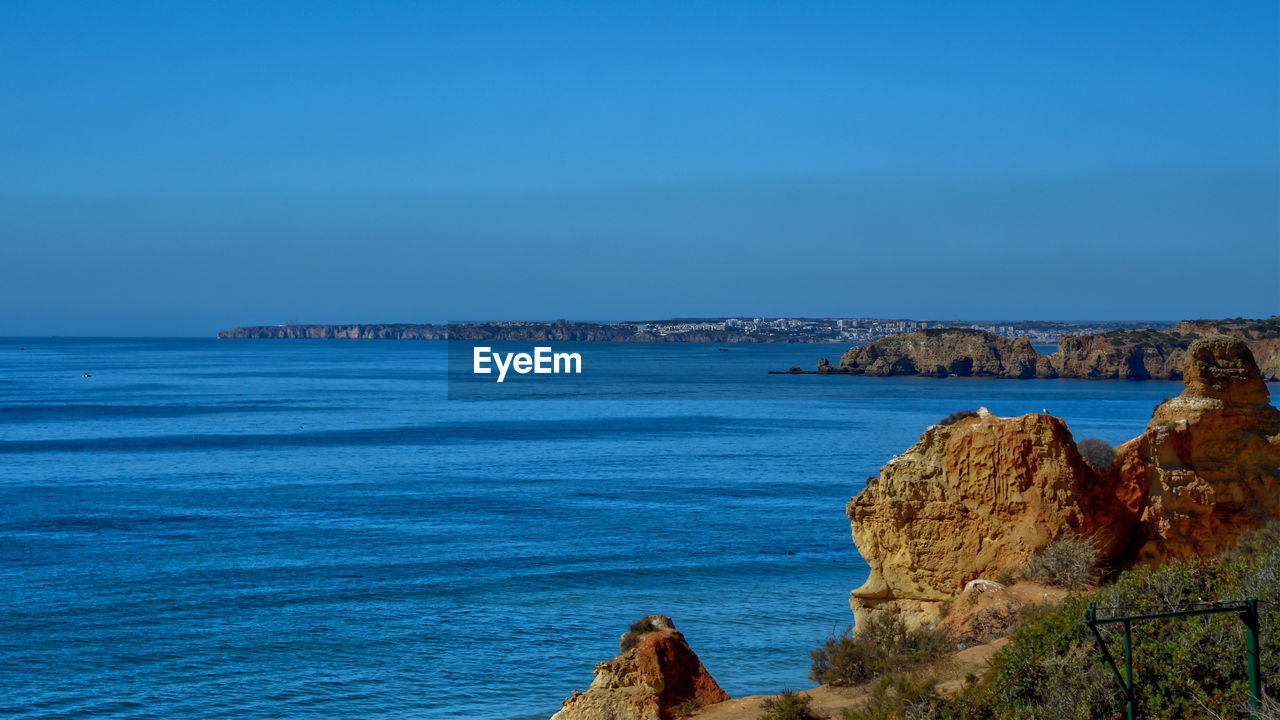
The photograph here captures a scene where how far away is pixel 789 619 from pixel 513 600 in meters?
7.10

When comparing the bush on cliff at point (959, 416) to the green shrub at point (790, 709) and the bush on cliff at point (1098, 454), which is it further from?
the green shrub at point (790, 709)

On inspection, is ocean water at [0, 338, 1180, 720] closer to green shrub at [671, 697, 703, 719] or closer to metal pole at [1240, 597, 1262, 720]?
green shrub at [671, 697, 703, 719]

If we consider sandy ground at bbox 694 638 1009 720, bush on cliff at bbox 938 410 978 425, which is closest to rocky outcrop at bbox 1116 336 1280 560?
bush on cliff at bbox 938 410 978 425

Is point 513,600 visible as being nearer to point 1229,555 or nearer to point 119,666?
point 119,666

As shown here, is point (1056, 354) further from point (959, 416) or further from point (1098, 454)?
point (1098, 454)

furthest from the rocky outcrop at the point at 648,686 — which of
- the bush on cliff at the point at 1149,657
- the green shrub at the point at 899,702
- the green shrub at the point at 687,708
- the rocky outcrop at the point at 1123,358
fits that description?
the rocky outcrop at the point at 1123,358

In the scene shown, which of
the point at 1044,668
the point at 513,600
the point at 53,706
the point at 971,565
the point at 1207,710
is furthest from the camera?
the point at 513,600

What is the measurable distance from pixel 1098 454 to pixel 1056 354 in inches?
5871

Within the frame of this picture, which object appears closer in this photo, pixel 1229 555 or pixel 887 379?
pixel 1229 555

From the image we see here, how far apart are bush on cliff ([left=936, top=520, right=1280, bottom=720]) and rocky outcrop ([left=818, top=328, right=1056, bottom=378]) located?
153 meters

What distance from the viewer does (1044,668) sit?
10.7 metres

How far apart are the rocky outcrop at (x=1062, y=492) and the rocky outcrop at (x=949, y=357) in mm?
144553

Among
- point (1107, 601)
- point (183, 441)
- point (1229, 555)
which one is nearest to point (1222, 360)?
point (1229, 555)

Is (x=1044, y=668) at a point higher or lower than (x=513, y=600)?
higher
